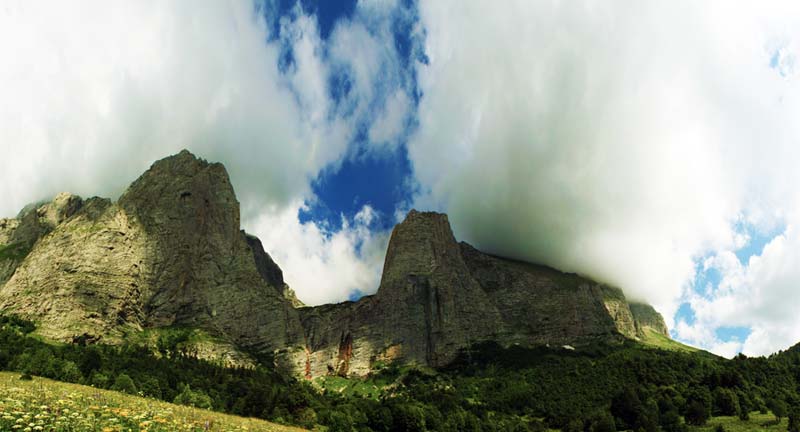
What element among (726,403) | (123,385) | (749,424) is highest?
(123,385)

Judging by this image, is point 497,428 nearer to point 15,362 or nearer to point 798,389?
point 798,389

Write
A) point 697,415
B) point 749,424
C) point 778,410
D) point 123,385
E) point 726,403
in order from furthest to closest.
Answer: point 726,403 → point 697,415 → point 749,424 → point 778,410 → point 123,385

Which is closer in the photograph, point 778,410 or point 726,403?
point 778,410

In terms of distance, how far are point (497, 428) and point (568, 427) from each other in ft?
98.3

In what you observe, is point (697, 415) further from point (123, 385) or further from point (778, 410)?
point (123, 385)

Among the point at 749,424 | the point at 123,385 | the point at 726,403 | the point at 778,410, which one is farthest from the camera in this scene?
the point at 726,403

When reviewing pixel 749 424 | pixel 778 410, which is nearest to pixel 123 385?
pixel 749 424

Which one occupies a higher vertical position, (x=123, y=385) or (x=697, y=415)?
(x=123, y=385)

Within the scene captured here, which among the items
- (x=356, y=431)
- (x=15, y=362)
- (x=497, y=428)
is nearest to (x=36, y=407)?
(x=356, y=431)

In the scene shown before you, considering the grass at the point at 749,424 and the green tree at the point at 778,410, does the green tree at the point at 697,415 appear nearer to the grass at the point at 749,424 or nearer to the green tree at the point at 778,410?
the grass at the point at 749,424

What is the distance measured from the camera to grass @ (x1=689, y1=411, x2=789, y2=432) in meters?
136

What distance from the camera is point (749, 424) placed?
14625cm

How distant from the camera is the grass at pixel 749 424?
136 m

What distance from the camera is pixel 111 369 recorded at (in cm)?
19125
